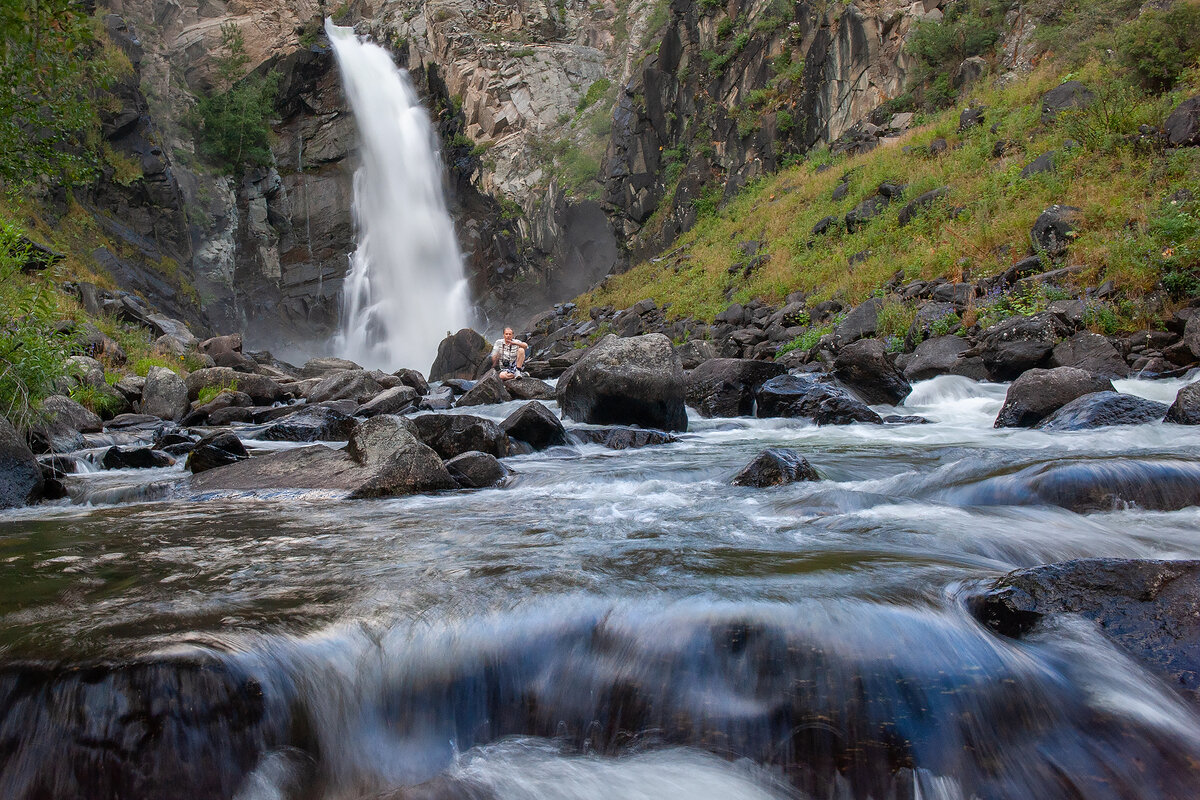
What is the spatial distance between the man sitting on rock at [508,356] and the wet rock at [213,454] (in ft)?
25.9

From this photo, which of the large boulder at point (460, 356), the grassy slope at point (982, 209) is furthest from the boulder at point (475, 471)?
the large boulder at point (460, 356)

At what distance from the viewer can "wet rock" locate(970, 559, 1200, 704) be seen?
228 centimetres

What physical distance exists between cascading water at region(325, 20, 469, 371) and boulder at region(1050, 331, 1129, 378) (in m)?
26.7

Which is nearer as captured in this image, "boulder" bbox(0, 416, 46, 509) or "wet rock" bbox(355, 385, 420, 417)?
"boulder" bbox(0, 416, 46, 509)

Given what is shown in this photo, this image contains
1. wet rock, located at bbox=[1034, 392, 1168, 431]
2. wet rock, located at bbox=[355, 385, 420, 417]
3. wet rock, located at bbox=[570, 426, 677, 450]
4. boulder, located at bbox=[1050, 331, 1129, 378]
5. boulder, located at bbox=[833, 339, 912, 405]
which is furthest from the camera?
wet rock, located at bbox=[355, 385, 420, 417]

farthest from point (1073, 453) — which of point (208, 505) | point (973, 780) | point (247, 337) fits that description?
point (247, 337)

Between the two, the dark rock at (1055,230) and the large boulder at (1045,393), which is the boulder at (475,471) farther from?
the dark rock at (1055,230)

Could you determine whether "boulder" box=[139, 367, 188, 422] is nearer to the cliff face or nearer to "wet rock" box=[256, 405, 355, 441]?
"wet rock" box=[256, 405, 355, 441]

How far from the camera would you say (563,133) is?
37.5 metres

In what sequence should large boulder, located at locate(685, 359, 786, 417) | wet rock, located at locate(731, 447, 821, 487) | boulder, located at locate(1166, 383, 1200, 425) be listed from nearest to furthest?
wet rock, located at locate(731, 447, 821, 487), boulder, located at locate(1166, 383, 1200, 425), large boulder, located at locate(685, 359, 786, 417)

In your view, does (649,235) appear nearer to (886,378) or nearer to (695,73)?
(695,73)

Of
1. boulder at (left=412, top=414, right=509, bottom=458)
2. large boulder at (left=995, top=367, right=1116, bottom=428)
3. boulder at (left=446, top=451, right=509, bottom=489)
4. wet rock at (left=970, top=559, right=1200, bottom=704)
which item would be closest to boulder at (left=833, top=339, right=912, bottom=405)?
large boulder at (left=995, top=367, right=1116, bottom=428)

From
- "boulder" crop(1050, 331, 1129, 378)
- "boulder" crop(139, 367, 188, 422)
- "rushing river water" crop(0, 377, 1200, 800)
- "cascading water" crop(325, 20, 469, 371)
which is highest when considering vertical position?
"cascading water" crop(325, 20, 469, 371)

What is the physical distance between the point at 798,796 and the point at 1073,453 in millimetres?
5000
